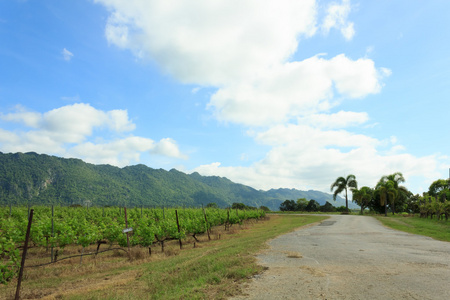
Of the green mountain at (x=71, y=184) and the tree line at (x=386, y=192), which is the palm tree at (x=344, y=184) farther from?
the green mountain at (x=71, y=184)

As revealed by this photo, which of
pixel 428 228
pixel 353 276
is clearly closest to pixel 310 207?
pixel 428 228

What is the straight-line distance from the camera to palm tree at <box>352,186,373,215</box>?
59.1m

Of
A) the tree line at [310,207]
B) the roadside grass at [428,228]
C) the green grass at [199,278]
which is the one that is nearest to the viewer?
the green grass at [199,278]

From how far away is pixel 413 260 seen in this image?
9211mm

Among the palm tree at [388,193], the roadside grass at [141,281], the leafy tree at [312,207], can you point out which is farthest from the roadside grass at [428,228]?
the leafy tree at [312,207]

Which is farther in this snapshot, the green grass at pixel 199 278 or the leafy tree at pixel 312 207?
the leafy tree at pixel 312 207

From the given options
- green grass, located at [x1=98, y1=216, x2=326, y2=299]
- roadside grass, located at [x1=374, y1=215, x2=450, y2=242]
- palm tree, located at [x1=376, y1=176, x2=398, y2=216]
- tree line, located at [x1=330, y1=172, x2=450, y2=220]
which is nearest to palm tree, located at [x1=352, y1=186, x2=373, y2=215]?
tree line, located at [x1=330, y1=172, x2=450, y2=220]

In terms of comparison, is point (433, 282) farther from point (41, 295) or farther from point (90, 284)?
point (41, 295)

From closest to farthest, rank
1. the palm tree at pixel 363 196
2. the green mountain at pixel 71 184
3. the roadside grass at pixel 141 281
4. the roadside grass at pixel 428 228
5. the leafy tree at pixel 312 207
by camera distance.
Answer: the roadside grass at pixel 141 281
the roadside grass at pixel 428 228
the palm tree at pixel 363 196
the leafy tree at pixel 312 207
the green mountain at pixel 71 184

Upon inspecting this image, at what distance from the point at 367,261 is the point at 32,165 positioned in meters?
129

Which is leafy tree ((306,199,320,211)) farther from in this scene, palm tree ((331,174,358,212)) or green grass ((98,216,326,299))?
green grass ((98,216,326,299))

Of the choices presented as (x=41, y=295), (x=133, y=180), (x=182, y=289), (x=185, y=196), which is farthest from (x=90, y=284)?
(x=185, y=196)

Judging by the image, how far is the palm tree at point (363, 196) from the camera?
5909 cm

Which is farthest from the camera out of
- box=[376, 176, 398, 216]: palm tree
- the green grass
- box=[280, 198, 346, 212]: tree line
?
box=[280, 198, 346, 212]: tree line
